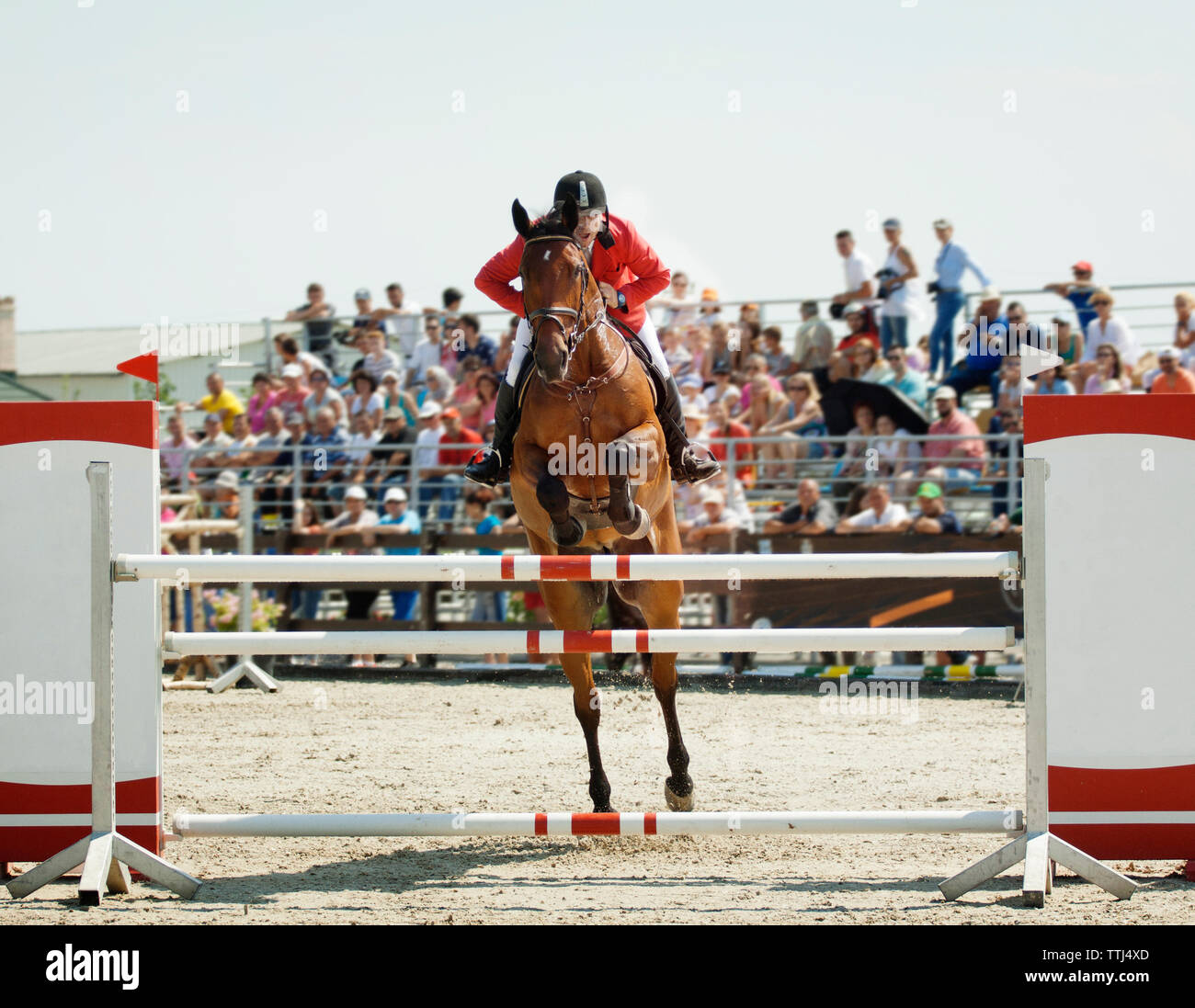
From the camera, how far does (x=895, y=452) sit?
11.2 m

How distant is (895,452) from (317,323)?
287 inches

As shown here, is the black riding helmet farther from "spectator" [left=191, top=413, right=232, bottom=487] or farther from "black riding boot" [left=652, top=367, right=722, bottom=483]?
"spectator" [left=191, top=413, right=232, bottom=487]

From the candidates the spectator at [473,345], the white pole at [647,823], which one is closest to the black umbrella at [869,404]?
the spectator at [473,345]

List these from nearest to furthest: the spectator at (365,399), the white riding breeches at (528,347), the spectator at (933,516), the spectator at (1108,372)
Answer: the white riding breeches at (528,347), the spectator at (1108,372), the spectator at (933,516), the spectator at (365,399)

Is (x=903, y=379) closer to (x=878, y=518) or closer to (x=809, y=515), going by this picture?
(x=878, y=518)

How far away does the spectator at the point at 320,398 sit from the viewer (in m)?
13.7

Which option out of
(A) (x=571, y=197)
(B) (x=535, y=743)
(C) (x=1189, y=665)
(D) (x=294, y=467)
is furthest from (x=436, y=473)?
(C) (x=1189, y=665)

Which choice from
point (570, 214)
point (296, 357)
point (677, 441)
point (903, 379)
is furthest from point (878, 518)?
point (296, 357)

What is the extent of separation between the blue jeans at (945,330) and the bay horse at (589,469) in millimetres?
6868

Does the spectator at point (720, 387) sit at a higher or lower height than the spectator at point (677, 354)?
A: lower

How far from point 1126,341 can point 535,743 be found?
6.47 metres

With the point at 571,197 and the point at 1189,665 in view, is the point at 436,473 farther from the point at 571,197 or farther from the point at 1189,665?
the point at 1189,665

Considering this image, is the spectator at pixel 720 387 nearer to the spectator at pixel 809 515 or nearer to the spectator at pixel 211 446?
the spectator at pixel 809 515

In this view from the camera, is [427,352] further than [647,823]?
Yes
